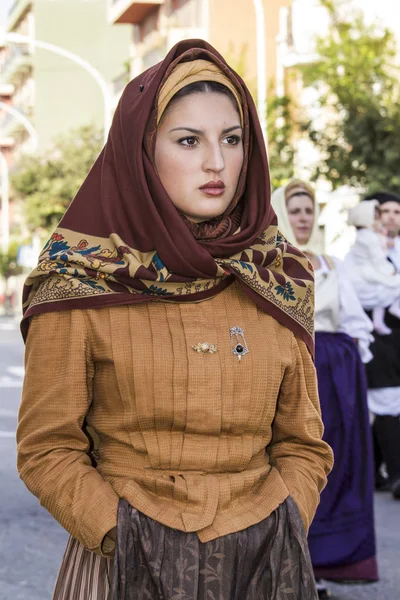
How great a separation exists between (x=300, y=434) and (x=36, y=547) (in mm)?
4475

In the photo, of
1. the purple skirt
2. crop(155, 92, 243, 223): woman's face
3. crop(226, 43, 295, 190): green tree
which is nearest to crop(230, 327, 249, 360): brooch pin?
crop(155, 92, 243, 223): woman's face

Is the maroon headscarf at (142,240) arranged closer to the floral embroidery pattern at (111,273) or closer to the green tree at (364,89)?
the floral embroidery pattern at (111,273)

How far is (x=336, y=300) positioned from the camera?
6914mm

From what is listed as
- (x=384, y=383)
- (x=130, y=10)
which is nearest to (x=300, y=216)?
(x=384, y=383)

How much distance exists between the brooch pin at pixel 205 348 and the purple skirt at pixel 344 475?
3.53m

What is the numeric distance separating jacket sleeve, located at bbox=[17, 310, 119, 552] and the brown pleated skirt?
8cm

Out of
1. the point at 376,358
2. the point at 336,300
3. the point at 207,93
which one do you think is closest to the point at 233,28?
the point at 376,358

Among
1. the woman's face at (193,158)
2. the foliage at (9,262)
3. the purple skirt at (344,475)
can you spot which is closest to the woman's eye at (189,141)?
the woman's face at (193,158)

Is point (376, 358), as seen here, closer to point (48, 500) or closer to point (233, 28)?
point (48, 500)

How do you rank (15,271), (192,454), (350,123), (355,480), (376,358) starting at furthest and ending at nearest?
(15,271)
(350,123)
(376,358)
(355,480)
(192,454)

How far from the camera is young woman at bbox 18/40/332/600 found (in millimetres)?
2758

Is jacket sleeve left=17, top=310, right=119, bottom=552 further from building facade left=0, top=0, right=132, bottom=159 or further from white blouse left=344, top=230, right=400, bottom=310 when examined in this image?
building facade left=0, top=0, right=132, bottom=159

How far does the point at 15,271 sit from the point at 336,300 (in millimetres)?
48393

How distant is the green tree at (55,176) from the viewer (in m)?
40.9
